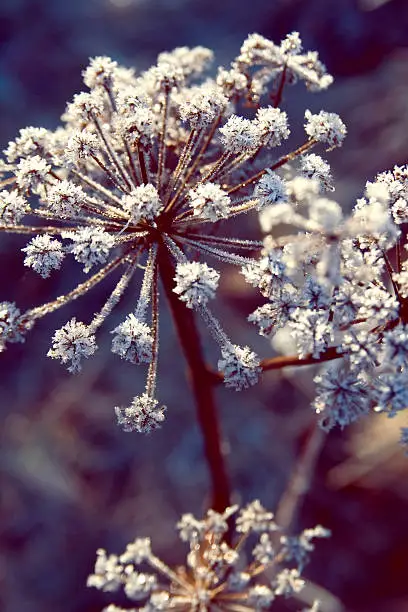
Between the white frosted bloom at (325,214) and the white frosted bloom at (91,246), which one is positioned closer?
the white frosted bloom at (325,214)

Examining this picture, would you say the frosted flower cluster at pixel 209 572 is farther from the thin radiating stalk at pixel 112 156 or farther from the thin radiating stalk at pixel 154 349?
the thin radiating stalk at pixel 112 156

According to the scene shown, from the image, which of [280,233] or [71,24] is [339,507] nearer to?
[280,233]

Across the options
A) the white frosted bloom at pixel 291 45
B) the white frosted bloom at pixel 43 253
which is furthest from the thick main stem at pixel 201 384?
the white frosted bloom at pixel 291 45

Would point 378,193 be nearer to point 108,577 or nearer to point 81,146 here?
point 81,146

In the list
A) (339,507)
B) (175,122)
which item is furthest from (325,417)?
(339,507)

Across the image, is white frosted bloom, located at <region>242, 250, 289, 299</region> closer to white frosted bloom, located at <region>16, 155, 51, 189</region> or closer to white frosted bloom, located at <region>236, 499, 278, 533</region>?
white frosted bloom, located at <region>16, 155, 51, 189</region>

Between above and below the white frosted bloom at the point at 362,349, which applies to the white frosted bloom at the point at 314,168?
above
